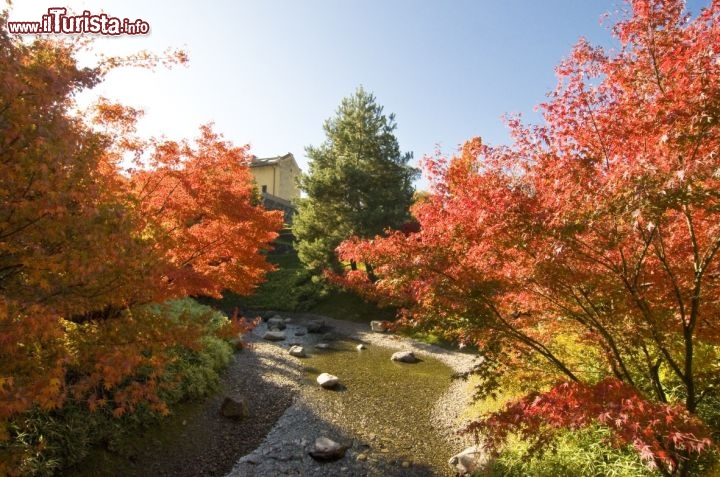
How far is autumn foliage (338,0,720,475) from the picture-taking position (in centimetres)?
348

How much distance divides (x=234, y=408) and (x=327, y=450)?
2.77m

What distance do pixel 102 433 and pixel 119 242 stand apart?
4582 millimetres

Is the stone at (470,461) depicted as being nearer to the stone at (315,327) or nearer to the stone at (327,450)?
the stone at (327,450)

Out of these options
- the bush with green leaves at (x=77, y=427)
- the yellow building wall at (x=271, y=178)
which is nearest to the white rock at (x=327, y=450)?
the bush with green leaves at (x=77, y=427)

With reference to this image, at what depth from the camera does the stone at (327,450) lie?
7.59 m

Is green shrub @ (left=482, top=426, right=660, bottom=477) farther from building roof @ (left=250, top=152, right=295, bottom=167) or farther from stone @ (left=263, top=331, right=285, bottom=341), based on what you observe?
building roof @ (left=250, top=152, right=295, bottom=167)

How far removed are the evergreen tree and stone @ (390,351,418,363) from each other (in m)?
8.23

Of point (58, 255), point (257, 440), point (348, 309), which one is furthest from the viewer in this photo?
point (348, 309)

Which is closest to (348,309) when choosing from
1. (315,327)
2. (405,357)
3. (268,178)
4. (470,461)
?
(315,327)

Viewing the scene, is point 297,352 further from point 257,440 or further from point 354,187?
point 354,187

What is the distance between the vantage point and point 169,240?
5.78 m

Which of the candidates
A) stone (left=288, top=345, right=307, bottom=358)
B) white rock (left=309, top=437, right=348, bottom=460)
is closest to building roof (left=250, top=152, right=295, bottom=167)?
stone (left=288, top=345, right=307, bottom=358)

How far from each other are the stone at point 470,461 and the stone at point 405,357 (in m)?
6.71

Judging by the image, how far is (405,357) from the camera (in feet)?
46.5
